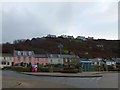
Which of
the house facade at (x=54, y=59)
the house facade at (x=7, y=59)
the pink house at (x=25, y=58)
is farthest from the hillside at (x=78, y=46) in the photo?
the house facade at (x=7, y=59)

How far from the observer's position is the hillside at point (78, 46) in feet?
502

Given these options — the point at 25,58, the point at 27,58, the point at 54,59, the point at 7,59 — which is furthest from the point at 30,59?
the point at 54,59

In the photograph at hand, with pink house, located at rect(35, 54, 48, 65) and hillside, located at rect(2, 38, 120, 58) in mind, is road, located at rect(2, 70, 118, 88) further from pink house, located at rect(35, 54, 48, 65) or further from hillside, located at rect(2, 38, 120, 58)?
hillside, located at rect(2, 38, 120, 58)

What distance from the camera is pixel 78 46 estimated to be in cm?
17312

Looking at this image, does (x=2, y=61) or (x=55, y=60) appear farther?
(x=55, y=60)

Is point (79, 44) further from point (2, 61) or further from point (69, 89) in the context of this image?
point (69, 89)

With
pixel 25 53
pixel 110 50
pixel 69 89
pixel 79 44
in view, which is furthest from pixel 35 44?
pixel 69 89

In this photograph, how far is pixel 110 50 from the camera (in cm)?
16150

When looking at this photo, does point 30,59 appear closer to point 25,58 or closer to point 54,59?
point 25,58

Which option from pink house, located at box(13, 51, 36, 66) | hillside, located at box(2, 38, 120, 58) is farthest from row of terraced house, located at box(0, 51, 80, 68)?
hillside, located at box(2, 38, 120, 58)

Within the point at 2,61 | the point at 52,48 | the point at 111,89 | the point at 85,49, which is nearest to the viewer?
the point at 111,89

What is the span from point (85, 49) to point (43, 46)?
967 inches

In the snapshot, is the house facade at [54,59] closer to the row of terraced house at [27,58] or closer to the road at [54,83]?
the row of terraced house at [27,58]

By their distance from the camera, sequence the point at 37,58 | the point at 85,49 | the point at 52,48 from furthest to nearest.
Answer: the point at 85,49, the point at 52,48, the point at 37,58
